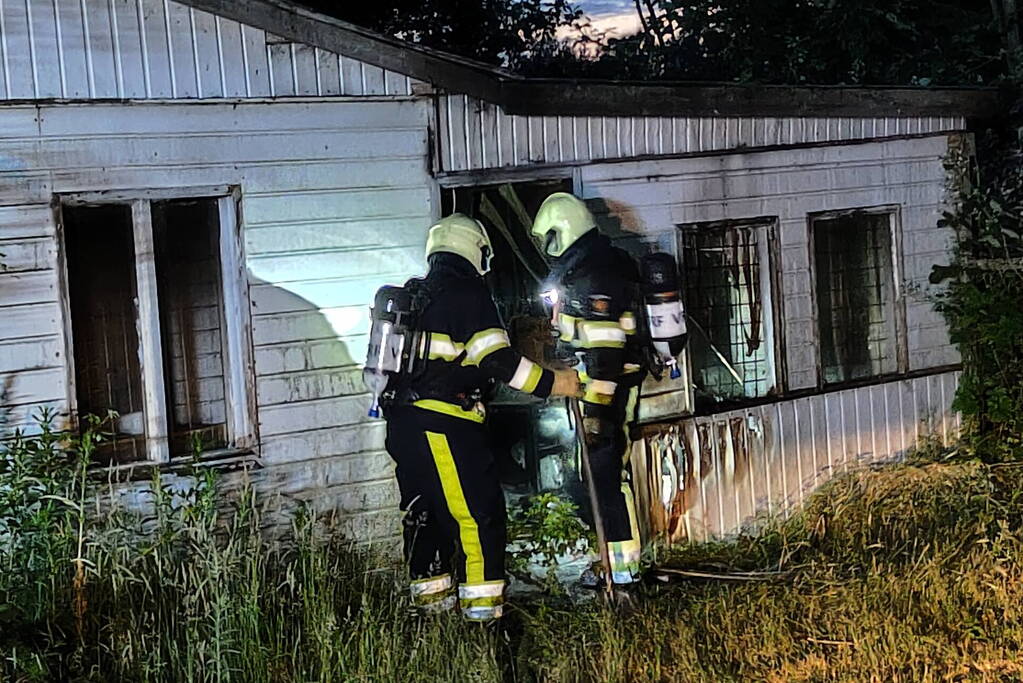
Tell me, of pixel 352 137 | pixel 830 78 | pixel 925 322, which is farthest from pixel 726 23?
pixel 352 137

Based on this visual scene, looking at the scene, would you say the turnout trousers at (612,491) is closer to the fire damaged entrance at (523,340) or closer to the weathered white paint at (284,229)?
the fire damaged entrance at (523,340)

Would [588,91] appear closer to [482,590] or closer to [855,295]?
[855,295]

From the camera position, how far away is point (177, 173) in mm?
6742

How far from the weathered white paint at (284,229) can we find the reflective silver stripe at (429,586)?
65 cm

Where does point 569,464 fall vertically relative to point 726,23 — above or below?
below

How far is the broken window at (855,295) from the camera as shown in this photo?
361 inches

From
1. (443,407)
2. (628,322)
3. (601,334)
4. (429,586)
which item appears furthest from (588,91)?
(429,586)

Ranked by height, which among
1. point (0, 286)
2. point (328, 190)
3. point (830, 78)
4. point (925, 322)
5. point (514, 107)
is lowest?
point (925, 322)

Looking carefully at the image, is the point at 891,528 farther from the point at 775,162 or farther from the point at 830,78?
the point at 830,78

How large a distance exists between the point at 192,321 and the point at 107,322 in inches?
19.5

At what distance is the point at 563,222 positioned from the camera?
7344 millimetres

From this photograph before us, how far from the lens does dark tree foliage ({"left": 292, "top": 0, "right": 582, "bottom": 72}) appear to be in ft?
66.5

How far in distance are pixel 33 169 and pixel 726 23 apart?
1382 cm

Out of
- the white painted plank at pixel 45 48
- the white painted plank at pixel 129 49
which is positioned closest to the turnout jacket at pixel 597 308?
the white painted plank at pixel 129 49
